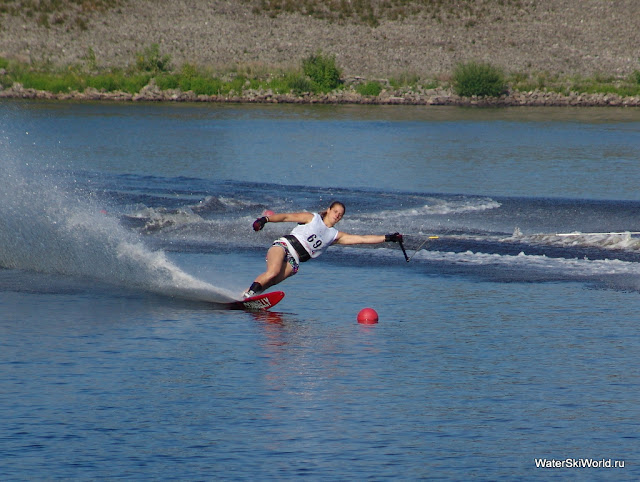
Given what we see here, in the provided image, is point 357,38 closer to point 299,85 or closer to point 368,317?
point 299,85

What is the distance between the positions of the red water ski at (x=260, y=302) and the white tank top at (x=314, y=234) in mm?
678

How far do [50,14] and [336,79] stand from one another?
27802mm

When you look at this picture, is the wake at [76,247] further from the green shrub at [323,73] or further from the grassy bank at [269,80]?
the green shrub at [323,73]

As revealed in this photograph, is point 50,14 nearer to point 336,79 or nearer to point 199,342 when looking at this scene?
point 336,79

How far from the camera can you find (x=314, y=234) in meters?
14.4

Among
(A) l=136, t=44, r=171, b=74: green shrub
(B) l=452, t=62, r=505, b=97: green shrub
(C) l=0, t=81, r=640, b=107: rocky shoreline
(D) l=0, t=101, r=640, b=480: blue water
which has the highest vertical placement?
(A) l=136, t=44, r=171, b=74: green shrub

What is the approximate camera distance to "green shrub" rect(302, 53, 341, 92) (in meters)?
69.2

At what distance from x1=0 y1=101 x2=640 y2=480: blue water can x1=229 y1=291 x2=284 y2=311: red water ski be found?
0.98 ft

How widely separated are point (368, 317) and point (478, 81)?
55784 millimetres

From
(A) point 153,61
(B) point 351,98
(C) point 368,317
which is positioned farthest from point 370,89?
(C) point 368,317

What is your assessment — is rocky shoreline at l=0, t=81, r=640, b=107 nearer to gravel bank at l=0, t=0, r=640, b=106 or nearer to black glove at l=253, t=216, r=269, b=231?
gravel bank at l=0, t=0, r=640, b=106

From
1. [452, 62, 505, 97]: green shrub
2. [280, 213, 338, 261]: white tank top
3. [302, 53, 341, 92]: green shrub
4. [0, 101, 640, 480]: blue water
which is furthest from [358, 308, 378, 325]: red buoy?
[302, 53, 341, 92]: green shrub

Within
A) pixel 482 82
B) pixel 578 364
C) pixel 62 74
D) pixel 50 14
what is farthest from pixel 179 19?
pixel 578 364

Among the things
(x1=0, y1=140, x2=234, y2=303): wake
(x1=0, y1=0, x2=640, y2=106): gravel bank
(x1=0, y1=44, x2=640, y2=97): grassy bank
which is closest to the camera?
(x1=0, y1=140, x2=234, y2=303): wake
